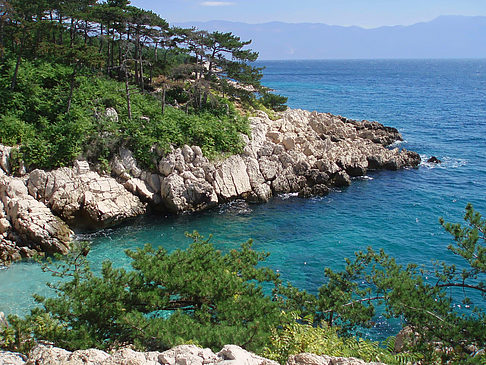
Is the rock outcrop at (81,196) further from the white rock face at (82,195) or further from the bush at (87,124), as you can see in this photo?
the bush at (87,124)

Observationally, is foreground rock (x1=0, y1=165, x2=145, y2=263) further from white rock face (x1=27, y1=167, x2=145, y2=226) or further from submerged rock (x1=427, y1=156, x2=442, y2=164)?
submerged rock (x1=427, y1=156, x2=442, y2=164)

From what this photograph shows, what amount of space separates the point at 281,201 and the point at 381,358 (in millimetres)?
23151

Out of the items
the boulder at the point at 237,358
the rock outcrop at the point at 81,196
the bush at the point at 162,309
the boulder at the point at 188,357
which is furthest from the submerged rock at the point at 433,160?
the boulder at the point at 188,357

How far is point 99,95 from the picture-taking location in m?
34.2

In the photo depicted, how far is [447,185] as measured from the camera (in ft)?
121

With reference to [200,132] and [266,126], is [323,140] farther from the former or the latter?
[200,132]

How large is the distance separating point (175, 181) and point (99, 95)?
1159cm

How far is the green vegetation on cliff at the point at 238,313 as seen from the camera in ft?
33.2

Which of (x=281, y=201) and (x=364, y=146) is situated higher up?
(x=364, y=146)

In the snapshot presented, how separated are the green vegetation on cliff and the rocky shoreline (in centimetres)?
1198

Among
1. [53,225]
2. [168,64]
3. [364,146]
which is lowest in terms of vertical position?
[53,225]

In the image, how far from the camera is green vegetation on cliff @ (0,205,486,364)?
10.1 meters

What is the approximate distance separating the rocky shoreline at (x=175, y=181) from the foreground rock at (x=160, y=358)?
52.5 feet

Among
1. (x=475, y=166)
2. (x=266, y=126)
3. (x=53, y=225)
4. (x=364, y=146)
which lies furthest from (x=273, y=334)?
(x=475, y=166)
